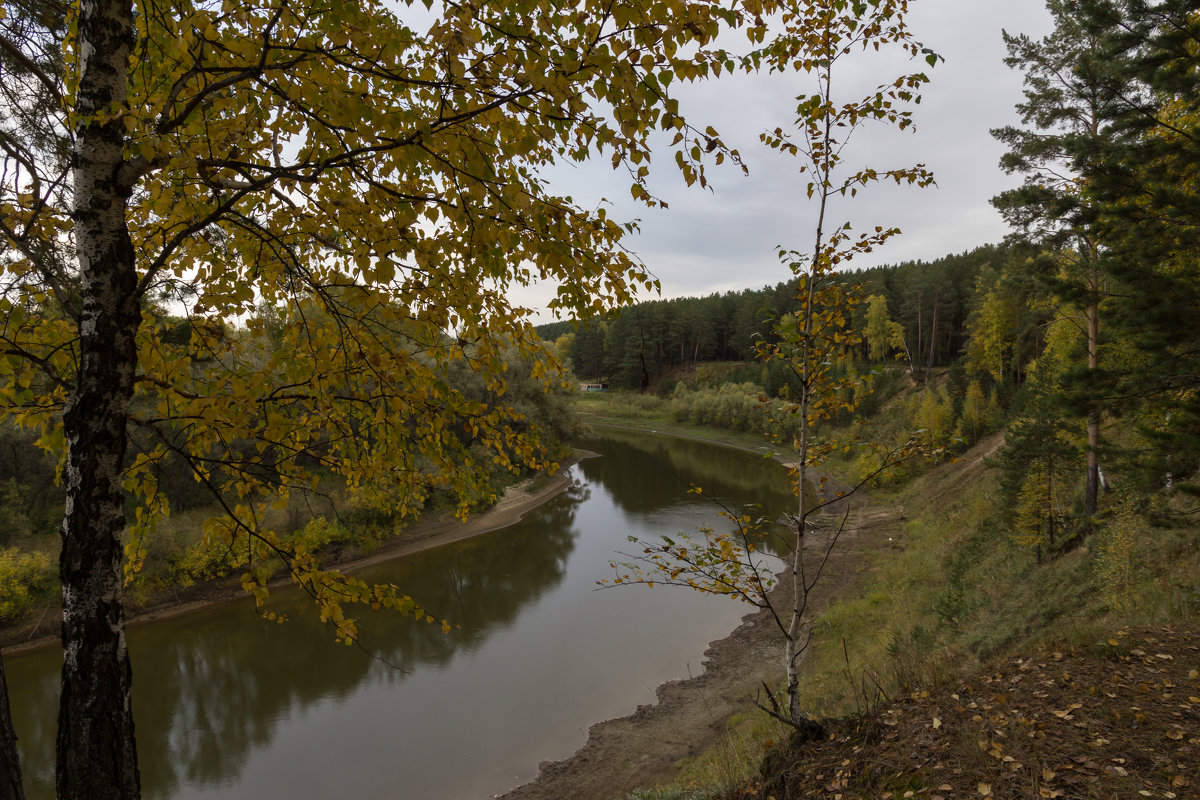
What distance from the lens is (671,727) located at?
1064 centimetres

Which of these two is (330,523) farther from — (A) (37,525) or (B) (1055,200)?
(B) (1055,200)

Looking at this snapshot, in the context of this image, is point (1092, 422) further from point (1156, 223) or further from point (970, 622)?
point (1156, 223)

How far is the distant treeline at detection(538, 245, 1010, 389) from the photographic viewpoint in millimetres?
43750

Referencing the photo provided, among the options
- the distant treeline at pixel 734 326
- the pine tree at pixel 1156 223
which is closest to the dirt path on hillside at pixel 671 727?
the pine tree at pixel 1156 223

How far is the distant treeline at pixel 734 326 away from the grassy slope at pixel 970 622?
2909cm

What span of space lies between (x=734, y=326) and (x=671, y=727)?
195 feet

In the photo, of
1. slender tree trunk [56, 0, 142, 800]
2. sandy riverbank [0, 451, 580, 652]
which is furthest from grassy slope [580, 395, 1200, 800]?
sandy riverbank [0, 451, 580, 652]

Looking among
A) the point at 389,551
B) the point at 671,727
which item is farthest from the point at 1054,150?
the point at 389,551

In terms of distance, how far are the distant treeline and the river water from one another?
108 feet

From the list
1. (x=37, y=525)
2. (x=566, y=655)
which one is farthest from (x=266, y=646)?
(x=37, y=525)

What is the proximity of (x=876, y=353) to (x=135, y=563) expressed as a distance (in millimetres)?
51371

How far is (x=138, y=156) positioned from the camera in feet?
6.70

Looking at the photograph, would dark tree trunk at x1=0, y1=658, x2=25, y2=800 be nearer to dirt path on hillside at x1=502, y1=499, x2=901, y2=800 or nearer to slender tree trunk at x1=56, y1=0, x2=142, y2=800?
slender tree trunk at x1=56, y1=0, x2=142, y2=800

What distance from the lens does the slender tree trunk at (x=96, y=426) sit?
1932 mm
